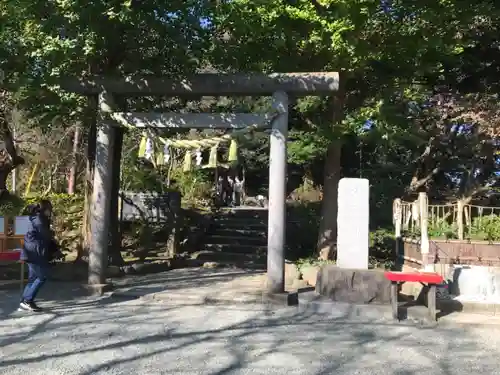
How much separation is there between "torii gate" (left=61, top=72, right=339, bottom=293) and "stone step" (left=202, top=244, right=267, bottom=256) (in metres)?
5.40

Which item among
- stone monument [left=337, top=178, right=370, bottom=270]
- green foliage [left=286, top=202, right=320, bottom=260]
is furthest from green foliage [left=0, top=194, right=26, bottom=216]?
stone monument [left=337, top=178, right=370, bottom=270]

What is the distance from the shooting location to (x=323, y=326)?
680cm

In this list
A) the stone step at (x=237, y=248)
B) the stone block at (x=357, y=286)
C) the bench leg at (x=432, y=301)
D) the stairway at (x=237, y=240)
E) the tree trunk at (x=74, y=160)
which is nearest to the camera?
the bench leg at (x=432, y=301)

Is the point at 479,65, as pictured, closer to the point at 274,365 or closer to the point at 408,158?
the point at 408,158

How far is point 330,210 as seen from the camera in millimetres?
11258

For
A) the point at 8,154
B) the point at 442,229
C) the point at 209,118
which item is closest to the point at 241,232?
the point at 442,229

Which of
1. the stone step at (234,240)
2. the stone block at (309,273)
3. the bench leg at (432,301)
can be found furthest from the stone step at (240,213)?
the bench leg at (432,301)

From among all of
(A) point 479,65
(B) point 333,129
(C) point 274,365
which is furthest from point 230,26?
(A) point 479,65

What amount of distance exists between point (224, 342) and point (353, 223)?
3341mm

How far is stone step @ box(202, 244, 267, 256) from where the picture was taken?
13.8m

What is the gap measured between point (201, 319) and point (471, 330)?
3755 millimetres

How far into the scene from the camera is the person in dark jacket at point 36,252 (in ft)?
23.2

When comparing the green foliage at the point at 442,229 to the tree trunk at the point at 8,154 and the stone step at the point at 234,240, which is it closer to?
the stone step at the point at 234,240

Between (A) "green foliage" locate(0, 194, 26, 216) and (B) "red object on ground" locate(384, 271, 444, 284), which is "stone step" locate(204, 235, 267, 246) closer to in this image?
(A) "green foliage" locate(0, 194, 26, 216)
